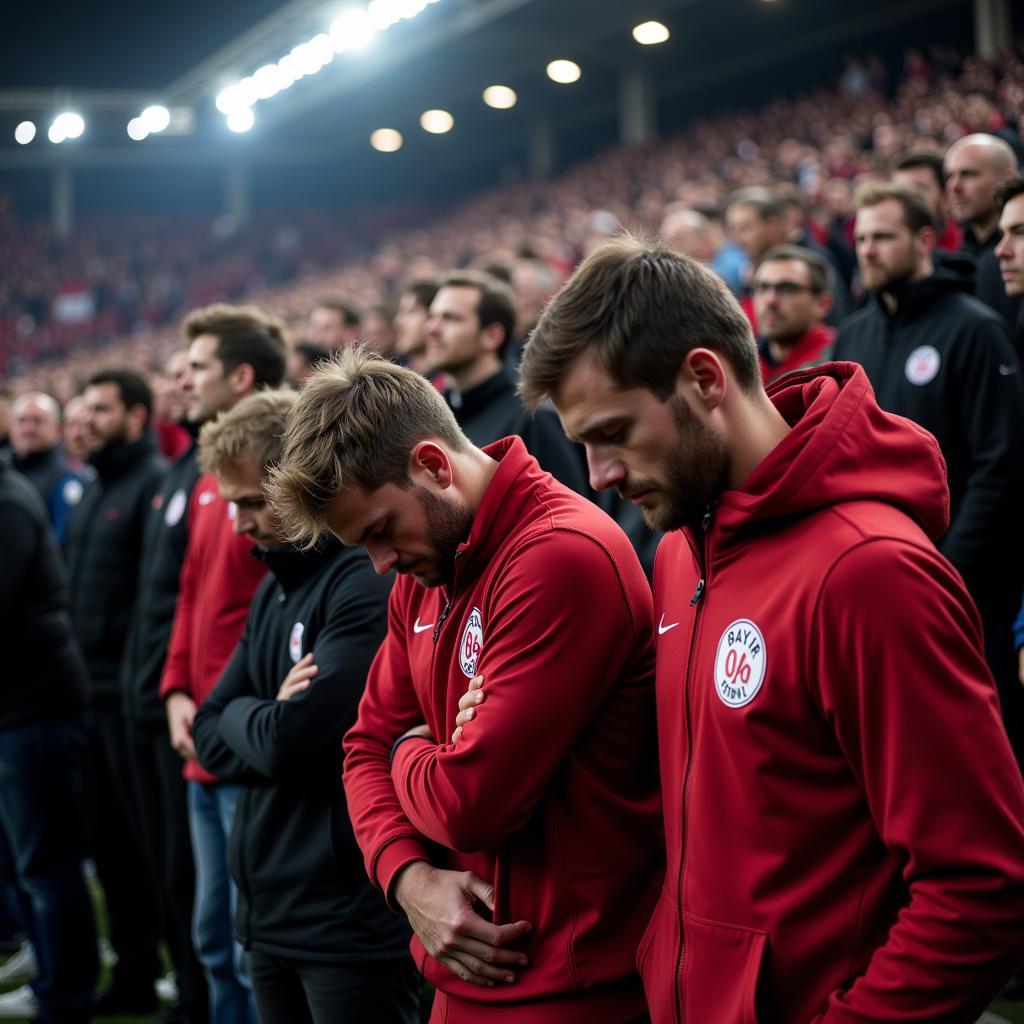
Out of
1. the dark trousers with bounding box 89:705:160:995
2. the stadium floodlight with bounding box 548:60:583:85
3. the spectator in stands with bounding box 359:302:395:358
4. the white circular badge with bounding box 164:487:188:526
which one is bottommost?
the dark trousers with bounding box 89:705:160:995

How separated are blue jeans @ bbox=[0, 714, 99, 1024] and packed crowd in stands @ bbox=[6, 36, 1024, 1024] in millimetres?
13

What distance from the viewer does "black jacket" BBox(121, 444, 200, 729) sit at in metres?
3.99

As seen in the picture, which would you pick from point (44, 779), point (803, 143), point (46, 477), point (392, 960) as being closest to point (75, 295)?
point (803, 143)

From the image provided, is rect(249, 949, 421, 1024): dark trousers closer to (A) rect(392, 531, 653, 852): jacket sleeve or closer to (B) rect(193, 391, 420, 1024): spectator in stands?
(B) rect(193, 391, 420, 1024): spectator in stands

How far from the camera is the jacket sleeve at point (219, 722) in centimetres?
268

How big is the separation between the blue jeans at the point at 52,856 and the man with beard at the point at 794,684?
2960 mm

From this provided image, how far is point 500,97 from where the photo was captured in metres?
24.2

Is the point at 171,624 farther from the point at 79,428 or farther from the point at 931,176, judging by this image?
the point at 931,176

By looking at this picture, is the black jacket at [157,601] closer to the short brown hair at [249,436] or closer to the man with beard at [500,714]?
the short brown hair at [249,436]

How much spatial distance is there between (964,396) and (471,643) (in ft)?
7.32

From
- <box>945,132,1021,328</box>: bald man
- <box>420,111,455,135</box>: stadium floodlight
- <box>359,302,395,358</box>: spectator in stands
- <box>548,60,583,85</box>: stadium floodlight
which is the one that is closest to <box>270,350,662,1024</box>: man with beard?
<box>945,132,1021,328</box>: bald man

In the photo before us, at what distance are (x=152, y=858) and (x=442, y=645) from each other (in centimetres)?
266

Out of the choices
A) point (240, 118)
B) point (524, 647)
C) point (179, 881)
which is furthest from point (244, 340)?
point (240, 118)

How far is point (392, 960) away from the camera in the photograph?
8.18 feet
